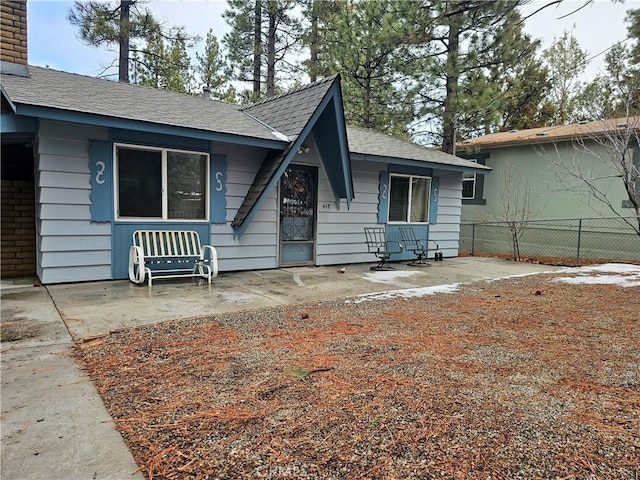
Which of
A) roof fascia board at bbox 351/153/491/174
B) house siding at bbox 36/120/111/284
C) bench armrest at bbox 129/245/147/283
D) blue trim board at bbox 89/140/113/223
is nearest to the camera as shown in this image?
house siding at bbox 36/120/111/284

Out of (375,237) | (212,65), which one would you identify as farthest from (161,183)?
(212,65)

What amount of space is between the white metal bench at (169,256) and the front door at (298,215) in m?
1.65

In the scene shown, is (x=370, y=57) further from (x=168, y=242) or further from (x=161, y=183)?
(x=168, y=242)

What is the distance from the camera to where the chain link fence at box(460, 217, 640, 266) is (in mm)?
11000

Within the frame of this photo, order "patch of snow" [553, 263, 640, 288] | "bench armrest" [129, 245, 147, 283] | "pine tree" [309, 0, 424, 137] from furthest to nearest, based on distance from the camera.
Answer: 1. "pine tree" [309, 0, 424, 137]
2. "patch of snow" [553, 263, 640, 288]
3. "bench armrest" [129, 245, 147, 283]

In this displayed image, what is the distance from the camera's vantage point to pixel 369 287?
599 centimetres

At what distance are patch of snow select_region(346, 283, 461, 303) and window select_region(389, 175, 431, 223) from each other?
3.24 m

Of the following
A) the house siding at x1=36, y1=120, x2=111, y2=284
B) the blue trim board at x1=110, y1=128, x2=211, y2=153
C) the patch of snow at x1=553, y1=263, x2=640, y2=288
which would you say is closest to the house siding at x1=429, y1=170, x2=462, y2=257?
the patch of snow at x1=553, y1=263, x2=640, y2=288

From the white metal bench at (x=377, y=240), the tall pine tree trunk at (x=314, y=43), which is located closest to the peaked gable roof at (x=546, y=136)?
the white metal bench at (x=377, y=240)

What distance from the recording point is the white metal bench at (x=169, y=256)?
18.3ft

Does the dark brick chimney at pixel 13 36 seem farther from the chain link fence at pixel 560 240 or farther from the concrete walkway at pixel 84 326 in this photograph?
the chain link fence at pixel 560 240

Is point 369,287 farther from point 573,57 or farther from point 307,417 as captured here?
point 573,57

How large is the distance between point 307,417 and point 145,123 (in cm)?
467

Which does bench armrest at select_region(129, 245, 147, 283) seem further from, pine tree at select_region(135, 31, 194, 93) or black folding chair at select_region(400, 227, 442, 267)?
pine tree at select_region(135, 31, 194, 93)
